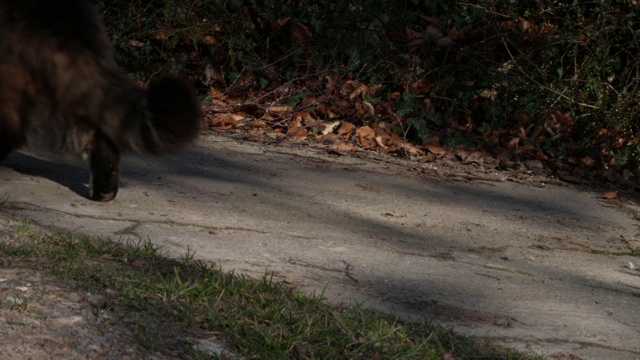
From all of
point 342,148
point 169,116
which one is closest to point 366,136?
point 342,148

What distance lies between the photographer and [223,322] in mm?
3381

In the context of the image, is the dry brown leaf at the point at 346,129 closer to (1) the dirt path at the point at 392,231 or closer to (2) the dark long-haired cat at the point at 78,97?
(1) the dirt path at the point at 392,231

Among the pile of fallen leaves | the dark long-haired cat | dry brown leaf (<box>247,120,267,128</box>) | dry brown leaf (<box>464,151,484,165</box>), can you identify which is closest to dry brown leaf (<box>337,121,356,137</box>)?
the pile of fallen leaves

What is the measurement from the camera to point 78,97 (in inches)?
191

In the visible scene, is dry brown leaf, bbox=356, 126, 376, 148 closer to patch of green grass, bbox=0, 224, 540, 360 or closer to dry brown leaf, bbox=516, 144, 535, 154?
dry brown leaf, bbox=516, 144, 535, 154

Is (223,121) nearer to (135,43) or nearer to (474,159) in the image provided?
(135,43)

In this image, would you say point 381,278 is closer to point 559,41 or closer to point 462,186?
point 462,186

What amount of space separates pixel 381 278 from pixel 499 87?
4092 mm

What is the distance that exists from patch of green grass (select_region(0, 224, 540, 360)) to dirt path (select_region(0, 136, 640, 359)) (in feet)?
0.88

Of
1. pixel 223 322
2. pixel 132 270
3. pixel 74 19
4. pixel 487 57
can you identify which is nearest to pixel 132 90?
pixel 74 19

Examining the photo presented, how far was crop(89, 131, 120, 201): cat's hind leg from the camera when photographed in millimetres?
4922

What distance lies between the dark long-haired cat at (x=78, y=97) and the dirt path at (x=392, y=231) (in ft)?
0.86

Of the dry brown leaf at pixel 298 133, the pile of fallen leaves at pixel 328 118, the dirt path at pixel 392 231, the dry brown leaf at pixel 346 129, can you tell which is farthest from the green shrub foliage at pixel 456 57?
the dirt path at pixel 392 231

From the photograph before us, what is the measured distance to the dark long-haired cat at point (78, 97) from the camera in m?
4.85
